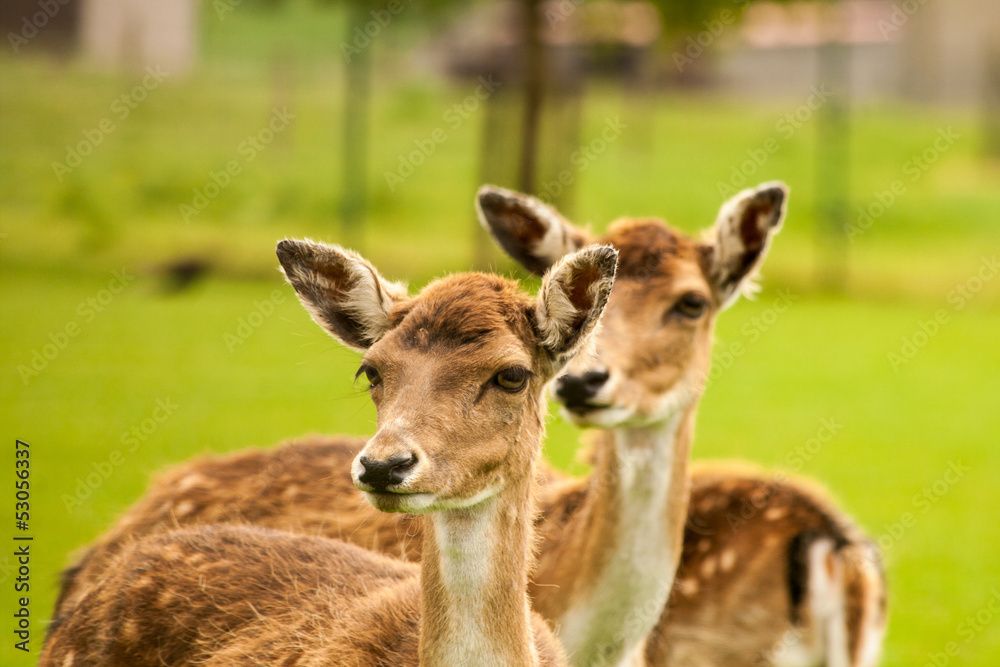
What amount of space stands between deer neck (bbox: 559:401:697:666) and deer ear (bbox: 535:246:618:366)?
5.18 ft

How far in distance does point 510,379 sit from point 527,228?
89.2 inches

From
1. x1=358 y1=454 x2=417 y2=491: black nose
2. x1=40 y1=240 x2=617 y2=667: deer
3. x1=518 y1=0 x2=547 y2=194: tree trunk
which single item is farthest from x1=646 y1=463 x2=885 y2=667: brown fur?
x1=518 y1=0 x2=547 y2=194: tree trunk

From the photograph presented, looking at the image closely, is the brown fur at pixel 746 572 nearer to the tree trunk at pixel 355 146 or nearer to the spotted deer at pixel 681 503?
the spotted deer at pixel 681 503

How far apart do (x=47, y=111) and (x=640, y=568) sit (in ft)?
69.1

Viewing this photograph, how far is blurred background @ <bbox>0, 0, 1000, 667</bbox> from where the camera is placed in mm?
11195

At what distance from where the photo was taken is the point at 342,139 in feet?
87.2

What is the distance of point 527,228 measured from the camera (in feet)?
19.6

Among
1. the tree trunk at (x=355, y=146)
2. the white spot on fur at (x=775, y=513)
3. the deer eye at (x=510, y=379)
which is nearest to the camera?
the deer eye at (x=510, y=379)

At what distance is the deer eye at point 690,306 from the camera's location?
575cm

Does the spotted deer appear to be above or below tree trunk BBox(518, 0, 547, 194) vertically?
below

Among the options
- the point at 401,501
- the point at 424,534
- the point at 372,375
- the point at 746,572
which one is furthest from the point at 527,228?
the point at 401,501

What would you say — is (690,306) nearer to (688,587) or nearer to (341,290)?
(688,587)

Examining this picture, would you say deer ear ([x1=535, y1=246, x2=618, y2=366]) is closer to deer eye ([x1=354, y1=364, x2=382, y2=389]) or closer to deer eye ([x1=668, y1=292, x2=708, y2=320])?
deer eye ([x1=354, y1=364, x2=382, y2=389])

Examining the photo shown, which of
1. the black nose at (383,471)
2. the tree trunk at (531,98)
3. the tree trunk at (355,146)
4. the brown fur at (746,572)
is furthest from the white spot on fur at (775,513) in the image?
the tree trunk at (355,146)
